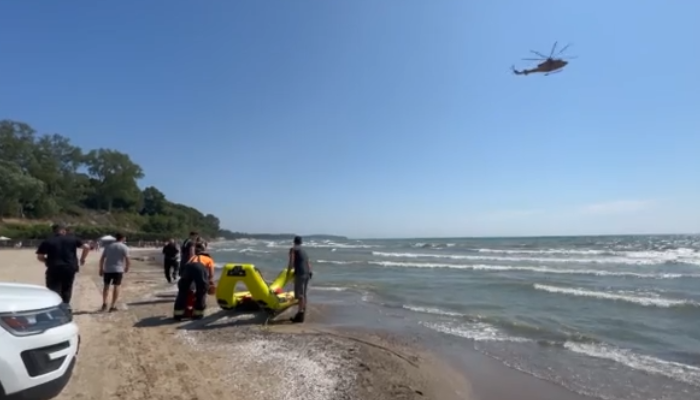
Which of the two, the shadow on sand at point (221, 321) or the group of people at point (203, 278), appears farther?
the group of people at point (203, 278)

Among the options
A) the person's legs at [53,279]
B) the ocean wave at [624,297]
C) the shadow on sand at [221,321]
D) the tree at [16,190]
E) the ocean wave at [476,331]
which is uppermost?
the tree at [16,190]

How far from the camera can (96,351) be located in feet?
21.6

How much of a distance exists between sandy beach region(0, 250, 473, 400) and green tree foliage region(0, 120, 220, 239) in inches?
2736

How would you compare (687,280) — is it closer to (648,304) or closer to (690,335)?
(648,304)

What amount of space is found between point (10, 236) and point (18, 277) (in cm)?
4880

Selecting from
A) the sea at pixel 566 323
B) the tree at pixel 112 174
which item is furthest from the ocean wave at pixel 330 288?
the tree at pixel 112 174

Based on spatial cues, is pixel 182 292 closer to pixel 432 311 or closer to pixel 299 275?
pixel 299 275

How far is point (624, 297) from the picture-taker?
50.2ft

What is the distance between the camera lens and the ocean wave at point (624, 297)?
1392 cm

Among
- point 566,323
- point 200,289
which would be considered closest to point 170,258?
point 200,289

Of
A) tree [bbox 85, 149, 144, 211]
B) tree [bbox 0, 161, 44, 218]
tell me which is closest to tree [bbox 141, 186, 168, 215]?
tree [bbox 85, 149, 144, 211]

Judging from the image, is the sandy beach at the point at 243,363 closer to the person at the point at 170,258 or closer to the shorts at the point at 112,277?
the shorts at the point at 112,277

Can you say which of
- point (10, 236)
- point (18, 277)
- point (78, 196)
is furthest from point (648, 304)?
point (78, 196)

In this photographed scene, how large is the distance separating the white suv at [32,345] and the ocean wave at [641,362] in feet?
26.6
